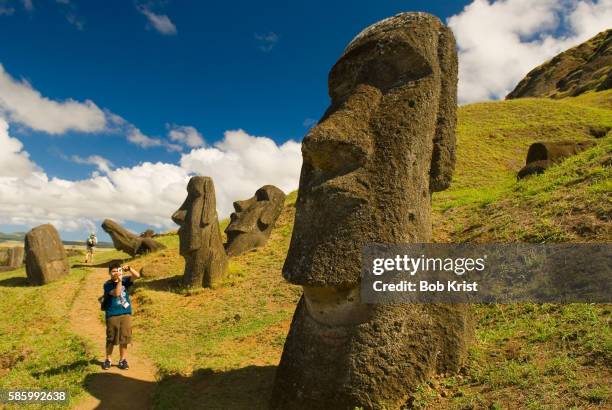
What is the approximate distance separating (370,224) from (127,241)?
19106mm

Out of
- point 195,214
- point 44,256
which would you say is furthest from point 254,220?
point 44,256

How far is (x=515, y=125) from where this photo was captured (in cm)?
3569

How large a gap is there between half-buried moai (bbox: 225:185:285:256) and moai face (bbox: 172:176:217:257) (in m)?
3.62

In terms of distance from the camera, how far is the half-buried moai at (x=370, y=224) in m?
5.04

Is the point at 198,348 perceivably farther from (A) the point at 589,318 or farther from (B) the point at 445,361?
(A) the point at 589,318

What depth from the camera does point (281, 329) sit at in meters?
9.62

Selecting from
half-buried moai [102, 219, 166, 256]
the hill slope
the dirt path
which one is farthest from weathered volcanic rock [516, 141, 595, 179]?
the hill slope

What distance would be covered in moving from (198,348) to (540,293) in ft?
21.3

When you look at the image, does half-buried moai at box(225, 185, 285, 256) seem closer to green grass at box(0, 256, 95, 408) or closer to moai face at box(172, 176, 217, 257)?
moai face at box(172, 176, 217, 257)

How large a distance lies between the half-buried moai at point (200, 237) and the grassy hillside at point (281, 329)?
1.97 feet

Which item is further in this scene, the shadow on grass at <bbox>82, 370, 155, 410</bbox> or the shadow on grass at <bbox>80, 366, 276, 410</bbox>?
the shadow on grass at <bbox>82, 370, 155, 410</bbox>

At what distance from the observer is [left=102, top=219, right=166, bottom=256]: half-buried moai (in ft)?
70.9

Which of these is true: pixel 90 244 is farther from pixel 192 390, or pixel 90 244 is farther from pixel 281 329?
pixel 192 390

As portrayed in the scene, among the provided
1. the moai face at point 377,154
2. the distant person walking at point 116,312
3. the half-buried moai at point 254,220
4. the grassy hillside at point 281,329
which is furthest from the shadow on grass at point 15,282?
the moai face at point 377,154
